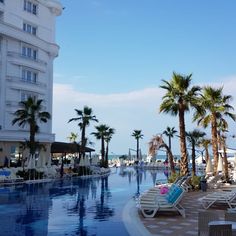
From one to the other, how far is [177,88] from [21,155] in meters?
24.1

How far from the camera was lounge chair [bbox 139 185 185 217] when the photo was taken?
1222cm

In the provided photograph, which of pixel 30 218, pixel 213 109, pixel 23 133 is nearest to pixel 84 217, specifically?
pixel 30 218

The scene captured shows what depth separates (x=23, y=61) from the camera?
43031mm

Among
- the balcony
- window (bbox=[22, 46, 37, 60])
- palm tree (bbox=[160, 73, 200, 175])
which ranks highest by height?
window (bbox=[22, 46, 37, 60])

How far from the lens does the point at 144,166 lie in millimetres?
63719

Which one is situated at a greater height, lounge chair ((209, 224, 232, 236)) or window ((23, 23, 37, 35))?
window ((23, 23, 37, 35))

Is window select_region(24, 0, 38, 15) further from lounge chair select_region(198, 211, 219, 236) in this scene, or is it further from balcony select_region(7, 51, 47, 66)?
lounge chair select_region(198, 211, 219, 236)

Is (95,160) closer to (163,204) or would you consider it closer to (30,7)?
(30,7)

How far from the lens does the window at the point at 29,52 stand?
44.0 metres

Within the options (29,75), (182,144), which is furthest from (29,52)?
(182,144)

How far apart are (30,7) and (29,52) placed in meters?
5.62

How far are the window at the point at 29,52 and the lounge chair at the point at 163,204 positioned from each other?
1358 inches

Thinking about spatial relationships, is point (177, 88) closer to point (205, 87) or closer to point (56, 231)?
point (205, 87)

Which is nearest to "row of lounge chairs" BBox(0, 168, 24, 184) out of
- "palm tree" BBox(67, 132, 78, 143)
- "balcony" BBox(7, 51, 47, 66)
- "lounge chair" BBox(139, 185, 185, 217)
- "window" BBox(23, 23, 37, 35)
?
"balcony" BBox(7, 51, 47, 66)
